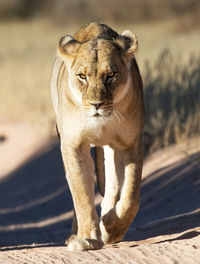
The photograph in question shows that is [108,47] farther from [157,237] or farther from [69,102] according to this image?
[157,237]

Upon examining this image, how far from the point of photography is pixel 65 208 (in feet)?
33.1

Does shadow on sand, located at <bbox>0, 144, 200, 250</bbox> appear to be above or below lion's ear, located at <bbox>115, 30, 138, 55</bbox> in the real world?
below

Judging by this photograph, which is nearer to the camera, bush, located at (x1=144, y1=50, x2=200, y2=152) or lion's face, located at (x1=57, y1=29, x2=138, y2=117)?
lion's face, located at (x1=57, y1=29, x2=138, y2=117)

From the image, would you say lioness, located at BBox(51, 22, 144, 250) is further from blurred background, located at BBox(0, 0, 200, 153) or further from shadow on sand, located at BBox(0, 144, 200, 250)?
blurred background, located at BBox(0, 0, 200, 153)

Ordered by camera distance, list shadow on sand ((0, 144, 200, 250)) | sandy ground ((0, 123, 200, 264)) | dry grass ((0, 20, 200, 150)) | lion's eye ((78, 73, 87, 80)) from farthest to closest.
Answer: dry grass ((0, 20, 200, 150)) → shadow on sand ((0, 144, 200, 250)) → lion's eye ((78, 73, 87, 80)) → sandy ground ((0, 123, 200, 264))

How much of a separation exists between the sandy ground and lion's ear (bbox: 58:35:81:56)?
5.14 feet

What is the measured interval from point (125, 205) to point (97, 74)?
111 cm

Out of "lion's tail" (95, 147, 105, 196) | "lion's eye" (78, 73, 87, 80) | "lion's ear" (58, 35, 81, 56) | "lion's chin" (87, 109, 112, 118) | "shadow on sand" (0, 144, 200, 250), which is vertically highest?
"lion's ear" (58, 35, 81, 56)

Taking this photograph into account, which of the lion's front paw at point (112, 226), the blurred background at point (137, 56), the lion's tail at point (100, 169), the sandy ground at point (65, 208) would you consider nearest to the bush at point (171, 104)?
the blurred background at point (137, 56)

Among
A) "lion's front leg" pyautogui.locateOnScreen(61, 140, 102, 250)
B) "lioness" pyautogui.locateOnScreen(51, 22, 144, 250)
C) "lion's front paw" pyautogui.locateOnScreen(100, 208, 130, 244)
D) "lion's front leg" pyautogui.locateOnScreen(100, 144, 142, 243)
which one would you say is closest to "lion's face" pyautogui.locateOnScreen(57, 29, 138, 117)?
"lioness" pyautogui.locateOnScreen(51, 22, 144, 250)

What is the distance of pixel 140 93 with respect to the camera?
6266mm

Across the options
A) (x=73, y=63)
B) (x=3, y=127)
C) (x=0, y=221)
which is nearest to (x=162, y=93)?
(x=0, y=221)

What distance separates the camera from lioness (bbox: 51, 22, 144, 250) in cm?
572

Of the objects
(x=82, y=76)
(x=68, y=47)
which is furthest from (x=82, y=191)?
(x=68, y=47)
